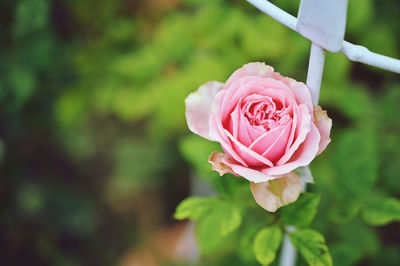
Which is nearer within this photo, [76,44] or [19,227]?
[76,44]

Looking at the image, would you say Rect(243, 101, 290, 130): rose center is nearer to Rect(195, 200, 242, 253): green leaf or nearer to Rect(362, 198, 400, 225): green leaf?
Rect(195, 200, 242, 253): green leaf

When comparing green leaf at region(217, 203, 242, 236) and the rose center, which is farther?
green leaf at region(217, 203, 242, 236)

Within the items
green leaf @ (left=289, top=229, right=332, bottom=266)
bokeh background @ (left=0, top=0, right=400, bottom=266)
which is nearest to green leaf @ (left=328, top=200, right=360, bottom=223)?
bokeh background @ (left=0, top=0, right=400, bottom=266)

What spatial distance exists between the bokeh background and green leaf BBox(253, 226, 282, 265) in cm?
13

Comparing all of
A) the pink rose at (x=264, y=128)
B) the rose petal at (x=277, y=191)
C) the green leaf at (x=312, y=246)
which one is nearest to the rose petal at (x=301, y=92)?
the pink rose at (x=264, y=128)

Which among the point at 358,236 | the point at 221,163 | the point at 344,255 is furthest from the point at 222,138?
the point at 358,236

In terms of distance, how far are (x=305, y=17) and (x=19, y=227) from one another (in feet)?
4.80

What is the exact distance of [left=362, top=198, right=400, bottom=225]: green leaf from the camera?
2.49 feet

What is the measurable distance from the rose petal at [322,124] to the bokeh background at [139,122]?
0.26 m

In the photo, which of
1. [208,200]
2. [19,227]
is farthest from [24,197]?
[208,200]

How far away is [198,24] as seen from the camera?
49.0 inches

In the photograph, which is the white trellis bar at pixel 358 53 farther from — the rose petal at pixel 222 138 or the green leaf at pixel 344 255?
the green leaf at pixel 344 255

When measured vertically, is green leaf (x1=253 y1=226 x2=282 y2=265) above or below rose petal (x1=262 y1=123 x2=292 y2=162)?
below

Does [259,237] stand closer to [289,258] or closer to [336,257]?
[289,258]
